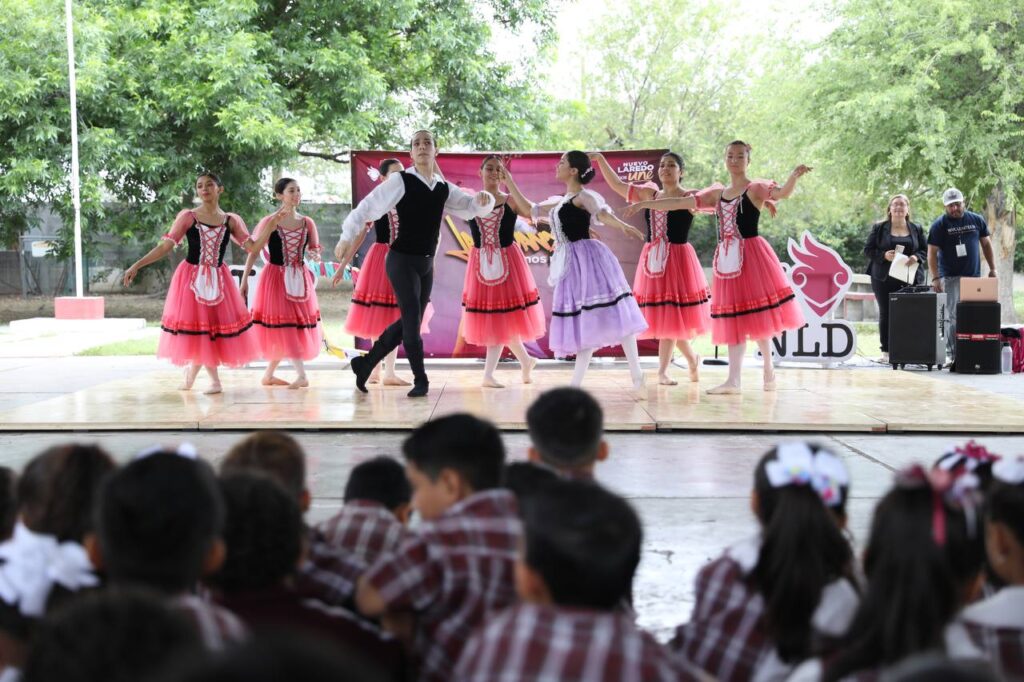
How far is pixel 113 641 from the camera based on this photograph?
1241mm

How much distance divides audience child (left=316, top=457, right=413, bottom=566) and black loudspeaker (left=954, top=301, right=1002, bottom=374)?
791 cm

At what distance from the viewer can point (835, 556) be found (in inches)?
88.2

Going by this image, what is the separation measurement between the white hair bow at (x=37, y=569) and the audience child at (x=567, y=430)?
118 centimetres

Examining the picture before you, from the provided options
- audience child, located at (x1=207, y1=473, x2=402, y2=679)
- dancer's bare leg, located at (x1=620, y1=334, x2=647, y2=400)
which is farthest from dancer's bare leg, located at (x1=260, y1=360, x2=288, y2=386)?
audience child, located at (x1=207, y1=473, x2=402, y2=679)

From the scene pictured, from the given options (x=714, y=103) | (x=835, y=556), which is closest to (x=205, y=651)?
(x=835, y=556)

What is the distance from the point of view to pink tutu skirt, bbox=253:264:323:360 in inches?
322

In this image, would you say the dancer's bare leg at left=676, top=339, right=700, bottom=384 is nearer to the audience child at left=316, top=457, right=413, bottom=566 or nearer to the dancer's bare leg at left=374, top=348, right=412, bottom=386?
the dancer's bare leg at left=374, top=348, right=412, bottom=386

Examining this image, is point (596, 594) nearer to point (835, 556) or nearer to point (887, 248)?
point (835, 556)

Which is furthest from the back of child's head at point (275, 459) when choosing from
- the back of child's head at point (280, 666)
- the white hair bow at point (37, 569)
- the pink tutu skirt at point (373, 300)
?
the pink tutu skirt at point (373, 300)

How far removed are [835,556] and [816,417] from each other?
4.48 meters

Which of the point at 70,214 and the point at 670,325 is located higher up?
the point at 70,214

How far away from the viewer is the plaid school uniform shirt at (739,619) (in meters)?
2.19

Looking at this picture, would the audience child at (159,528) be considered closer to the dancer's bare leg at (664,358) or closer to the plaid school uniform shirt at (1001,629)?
the plaid school uniform shirt at (1001,629)

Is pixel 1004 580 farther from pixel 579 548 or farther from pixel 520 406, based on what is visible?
pixel 520 406
